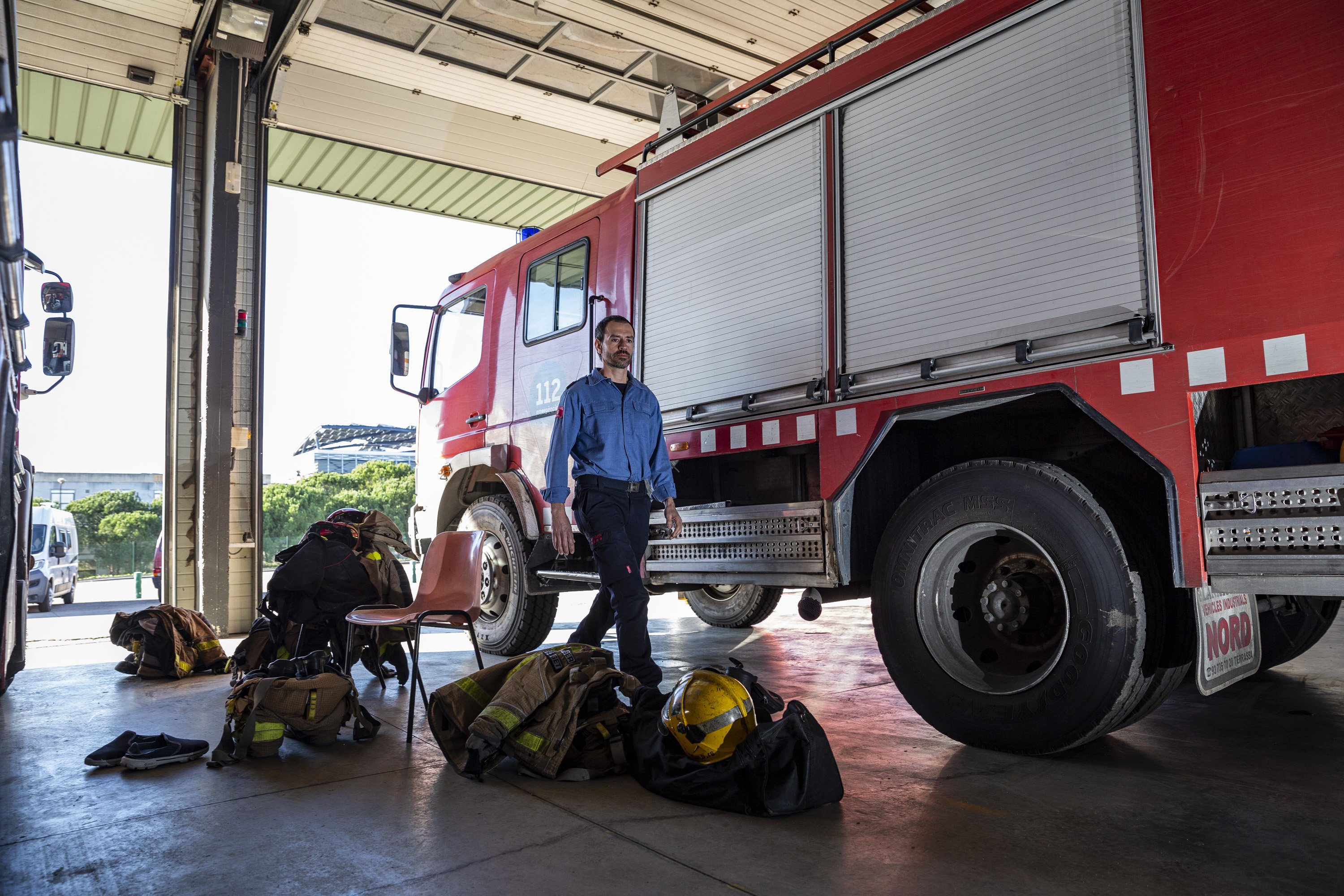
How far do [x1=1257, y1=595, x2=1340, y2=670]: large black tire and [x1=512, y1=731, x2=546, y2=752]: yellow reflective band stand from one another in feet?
10.1

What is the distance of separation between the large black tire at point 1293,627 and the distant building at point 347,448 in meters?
33.4

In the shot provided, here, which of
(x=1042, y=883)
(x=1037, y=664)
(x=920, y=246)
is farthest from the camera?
(x=920, y=246)

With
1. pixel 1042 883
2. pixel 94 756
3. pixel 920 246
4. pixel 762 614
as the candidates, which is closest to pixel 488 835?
pixel 1042 883

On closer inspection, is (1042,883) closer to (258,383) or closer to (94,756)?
(94,756)

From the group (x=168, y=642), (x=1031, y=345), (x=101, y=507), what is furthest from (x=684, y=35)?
(x=101, y=507)

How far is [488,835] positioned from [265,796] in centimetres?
90

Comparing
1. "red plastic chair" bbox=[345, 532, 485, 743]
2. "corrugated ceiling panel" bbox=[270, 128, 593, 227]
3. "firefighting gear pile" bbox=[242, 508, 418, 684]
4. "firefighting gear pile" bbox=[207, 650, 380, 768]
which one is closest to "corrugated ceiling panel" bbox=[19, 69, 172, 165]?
"corrugated ceiling panel" bbox=[270, 128, 593, 227]

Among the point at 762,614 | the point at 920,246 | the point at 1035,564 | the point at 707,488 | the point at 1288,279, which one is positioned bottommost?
the point at 762,614

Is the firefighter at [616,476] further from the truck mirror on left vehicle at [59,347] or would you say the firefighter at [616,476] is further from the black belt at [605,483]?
the truck mirror on left vehicle at [59,347]

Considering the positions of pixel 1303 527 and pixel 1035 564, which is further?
pixel 1035 564

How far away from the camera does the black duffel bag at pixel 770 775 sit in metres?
2.60

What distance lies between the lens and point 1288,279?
2.58 m

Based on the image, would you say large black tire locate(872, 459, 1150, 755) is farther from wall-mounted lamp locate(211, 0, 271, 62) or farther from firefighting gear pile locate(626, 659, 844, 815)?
wall-mounted lamp locate(211, 0, 271, 62)

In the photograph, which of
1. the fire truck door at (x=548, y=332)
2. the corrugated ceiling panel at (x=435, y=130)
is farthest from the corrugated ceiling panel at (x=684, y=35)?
the fire truck door at (x=548, y=332)
